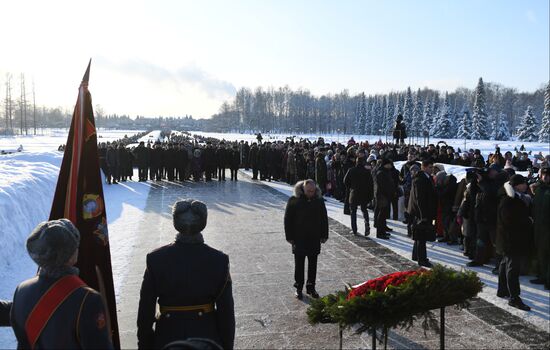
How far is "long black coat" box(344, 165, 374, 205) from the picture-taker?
10484 millimetres

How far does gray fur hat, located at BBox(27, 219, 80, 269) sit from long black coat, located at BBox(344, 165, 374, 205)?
853cm

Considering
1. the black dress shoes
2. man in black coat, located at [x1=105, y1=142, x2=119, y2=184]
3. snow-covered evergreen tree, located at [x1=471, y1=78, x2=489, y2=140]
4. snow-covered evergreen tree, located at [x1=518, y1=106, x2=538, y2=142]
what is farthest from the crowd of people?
snow-covered evergreen tree, located at [x1=518, y1=106, x2=538, y2=142]

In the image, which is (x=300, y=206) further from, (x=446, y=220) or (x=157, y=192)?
(x=157, y=192)

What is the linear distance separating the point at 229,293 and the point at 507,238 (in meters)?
4.42

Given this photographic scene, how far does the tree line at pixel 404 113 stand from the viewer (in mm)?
69125

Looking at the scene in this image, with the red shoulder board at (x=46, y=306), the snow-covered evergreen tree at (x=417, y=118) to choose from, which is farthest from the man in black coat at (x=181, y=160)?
the snow-covered evergreen tree at (x=417, y=118)

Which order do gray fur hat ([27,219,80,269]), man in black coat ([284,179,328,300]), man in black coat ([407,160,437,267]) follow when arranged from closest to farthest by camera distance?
1. gray fur hat ([27,219,80,269])
2. man in black coat ([284,179,328,300])
3. man in black coat ([407,160,437,267])

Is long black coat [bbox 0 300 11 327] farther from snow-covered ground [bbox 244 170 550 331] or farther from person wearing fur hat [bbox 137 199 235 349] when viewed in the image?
snow-covered ground [bbox 244 170 550 331]

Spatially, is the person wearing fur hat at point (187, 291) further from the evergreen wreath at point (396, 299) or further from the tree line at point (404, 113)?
the tree line at point (404, 113)

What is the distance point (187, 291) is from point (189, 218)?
17.6 inches

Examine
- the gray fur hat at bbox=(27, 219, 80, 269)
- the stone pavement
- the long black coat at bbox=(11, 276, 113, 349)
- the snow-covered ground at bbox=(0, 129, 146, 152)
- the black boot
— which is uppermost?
the gray fur hat at bbox=(27, 219, 80, 269)

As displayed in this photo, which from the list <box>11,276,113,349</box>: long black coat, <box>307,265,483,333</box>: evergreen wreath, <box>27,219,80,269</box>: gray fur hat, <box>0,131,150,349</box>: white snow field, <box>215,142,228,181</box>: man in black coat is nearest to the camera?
<box>11,276,113,349</box>: long black coat

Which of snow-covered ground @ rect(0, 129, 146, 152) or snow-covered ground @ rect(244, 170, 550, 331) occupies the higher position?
snow-covered ground @ rect(244, 170, 550, 331)

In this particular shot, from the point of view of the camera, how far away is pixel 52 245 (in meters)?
2.30
